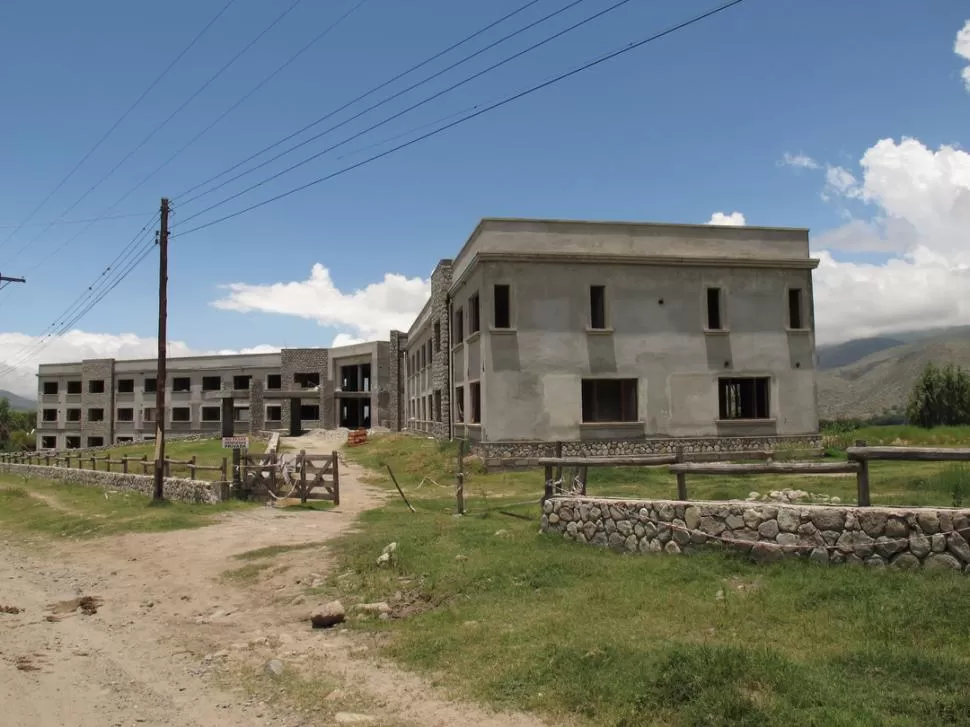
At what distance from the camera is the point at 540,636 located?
7871 millimetres

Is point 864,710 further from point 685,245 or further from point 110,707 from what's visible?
point 685,245

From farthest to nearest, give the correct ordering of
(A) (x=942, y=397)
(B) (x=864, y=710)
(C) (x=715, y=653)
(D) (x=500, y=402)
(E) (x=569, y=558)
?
(A) (x=942, y=397), (D) (x=500, y=402), (E) (x=569, y=558), (C) (x=715, y=653), (B) (x=864, y=710)

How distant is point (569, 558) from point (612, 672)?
394 cm

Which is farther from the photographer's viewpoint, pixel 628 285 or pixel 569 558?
pixel 628 285

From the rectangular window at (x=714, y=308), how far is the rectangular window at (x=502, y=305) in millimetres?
8485

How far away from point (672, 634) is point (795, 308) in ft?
85.8

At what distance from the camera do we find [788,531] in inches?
360

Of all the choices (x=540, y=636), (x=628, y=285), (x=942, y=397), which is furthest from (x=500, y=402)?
(x=942, y=397)

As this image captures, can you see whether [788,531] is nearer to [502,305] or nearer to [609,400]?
[502,305]

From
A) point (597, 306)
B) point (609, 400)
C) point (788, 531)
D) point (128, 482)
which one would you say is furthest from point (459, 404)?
point (788, 531)

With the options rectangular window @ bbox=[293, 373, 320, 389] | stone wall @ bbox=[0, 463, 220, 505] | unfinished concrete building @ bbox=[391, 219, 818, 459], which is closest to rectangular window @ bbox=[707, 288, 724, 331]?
unfinished concrete building @ bbox=[391, 219, 818, 459]

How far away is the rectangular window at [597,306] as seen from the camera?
28.4m

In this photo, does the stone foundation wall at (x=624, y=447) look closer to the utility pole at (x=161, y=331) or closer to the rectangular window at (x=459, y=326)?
the rectangular window at (x=459, y=326)

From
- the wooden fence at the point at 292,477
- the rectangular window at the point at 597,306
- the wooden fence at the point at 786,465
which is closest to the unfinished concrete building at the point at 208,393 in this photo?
the rectangular window at the point at 597,306
